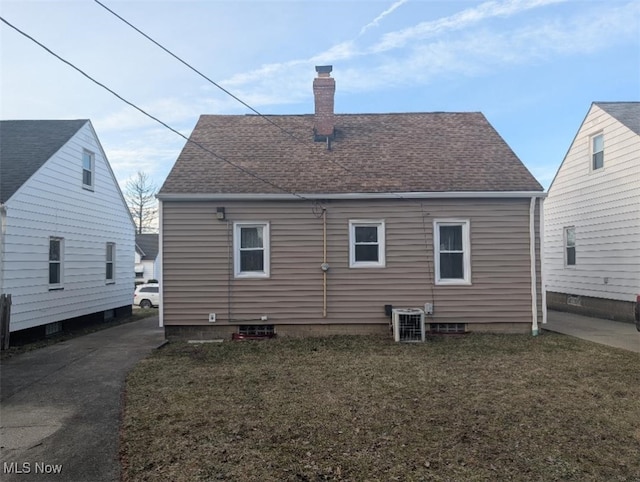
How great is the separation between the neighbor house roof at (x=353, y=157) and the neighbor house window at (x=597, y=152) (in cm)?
350

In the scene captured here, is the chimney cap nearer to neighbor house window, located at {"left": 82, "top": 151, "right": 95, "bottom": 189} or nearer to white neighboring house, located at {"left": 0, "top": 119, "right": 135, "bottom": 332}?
white neighboring house, located at {"left": 0, "top": 119, "right": 135, "bottom": 332}

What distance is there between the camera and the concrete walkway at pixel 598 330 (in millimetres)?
8156

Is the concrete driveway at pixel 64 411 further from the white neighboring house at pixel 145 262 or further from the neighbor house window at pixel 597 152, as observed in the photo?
the white neighboring house at pixel 145 262

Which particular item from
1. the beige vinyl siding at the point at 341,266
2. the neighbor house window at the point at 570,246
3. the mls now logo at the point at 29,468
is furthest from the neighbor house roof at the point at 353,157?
the mls now logo at the point at 29,468

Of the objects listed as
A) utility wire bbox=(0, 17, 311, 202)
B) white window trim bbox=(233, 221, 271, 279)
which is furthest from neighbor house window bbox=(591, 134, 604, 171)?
white window trim bbox=(233, 221, 271, 279)

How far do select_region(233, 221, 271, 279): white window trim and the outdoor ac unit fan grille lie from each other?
289 cm

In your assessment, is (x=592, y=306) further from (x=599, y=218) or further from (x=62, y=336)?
(x=62, y=336)

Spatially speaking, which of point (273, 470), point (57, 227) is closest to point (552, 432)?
point (273, 470)

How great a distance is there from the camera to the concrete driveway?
340 cm

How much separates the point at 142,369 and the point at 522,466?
5.46 meters

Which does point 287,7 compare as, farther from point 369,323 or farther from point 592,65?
point 592,65

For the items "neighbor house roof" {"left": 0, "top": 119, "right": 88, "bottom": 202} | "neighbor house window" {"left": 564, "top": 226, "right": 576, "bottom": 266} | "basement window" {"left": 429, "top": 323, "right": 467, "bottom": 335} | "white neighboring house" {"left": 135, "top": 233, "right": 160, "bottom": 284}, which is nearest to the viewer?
"basement window" {"left": 429, "top": 323, "right": 467, "bottom": 335}

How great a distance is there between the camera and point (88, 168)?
12.1 metres

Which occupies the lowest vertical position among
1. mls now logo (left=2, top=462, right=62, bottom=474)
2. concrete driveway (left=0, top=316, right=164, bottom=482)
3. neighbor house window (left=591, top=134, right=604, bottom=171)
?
concrete driveway (left=0, top=316, right=164, bottom=482)
